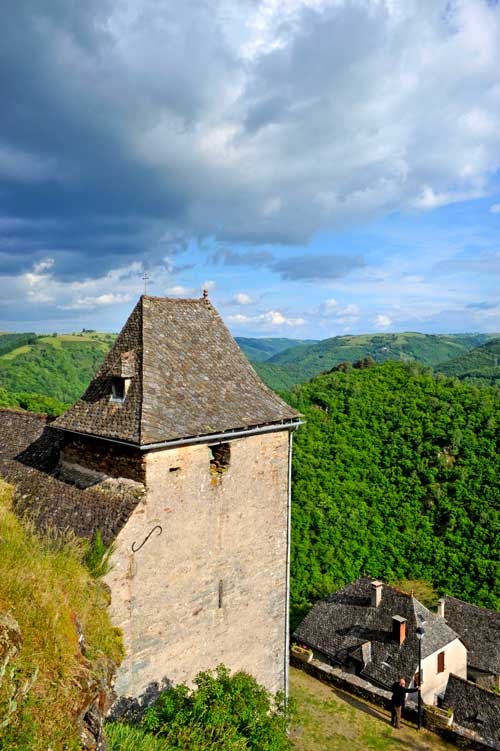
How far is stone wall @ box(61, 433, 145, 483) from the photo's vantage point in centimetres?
1032

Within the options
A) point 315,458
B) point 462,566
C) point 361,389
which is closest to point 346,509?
point 315,458

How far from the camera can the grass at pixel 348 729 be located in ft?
50.6

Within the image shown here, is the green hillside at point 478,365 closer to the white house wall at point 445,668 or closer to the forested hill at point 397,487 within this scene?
the forested hill at point 397,487

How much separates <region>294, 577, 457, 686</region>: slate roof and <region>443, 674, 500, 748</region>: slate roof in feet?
5.60

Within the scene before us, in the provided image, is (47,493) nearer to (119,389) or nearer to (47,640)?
(119,389)

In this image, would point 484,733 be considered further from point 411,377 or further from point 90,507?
point 411,377

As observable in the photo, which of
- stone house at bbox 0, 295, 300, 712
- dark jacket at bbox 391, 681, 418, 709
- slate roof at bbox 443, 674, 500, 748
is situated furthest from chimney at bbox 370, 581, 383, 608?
stone house at bbox 0, 295, 300, 712

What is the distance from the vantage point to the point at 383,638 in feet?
79.5

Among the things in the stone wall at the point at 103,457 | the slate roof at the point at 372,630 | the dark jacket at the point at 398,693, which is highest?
the stone wall at the point at 103,457

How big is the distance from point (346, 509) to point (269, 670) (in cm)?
2485

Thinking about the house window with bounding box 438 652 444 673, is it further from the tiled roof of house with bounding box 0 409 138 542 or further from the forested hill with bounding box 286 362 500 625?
the tiled roof of house with bounding box 0 409 138 542

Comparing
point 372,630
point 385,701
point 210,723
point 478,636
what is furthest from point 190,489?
point 478,636

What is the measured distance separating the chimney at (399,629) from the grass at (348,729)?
5.33 meters

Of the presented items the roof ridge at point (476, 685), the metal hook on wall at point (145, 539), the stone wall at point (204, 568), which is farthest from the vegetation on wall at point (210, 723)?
the roof ridge at point (476, 685)
